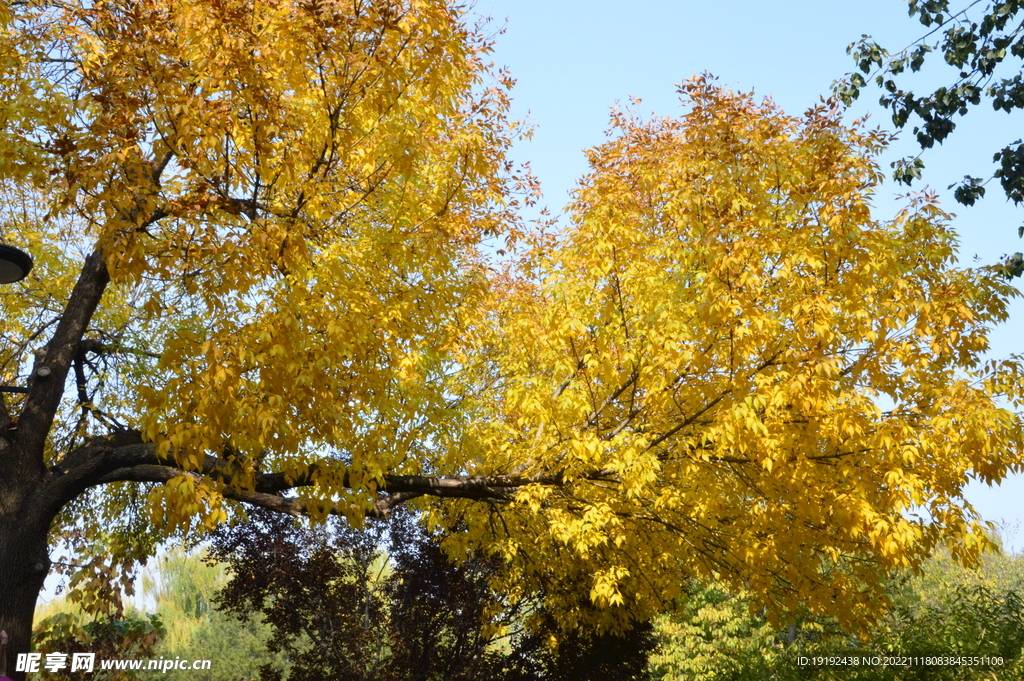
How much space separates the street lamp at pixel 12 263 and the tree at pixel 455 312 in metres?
0.53

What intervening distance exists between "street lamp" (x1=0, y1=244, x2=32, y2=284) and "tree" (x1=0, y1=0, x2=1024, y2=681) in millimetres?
534

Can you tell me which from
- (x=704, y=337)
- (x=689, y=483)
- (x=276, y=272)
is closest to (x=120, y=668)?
(x=276, y=272)

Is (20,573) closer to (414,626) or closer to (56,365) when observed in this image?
(56,365)

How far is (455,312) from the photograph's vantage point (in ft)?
31.4

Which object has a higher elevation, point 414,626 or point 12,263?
point 12,263

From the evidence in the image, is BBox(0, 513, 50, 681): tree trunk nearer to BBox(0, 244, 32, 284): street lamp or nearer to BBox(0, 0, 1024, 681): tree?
BBox(0, 0, 1024, 681): tree

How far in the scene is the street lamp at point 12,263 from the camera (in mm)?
6098

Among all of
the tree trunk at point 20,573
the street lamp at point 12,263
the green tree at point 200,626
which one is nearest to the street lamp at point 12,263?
the street lamp at point 12,263

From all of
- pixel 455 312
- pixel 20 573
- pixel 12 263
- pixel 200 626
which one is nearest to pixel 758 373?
pixel 455 312

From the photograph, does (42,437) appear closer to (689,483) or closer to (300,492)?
(300,492)

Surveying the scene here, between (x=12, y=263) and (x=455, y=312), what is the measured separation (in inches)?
176

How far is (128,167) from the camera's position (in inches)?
273

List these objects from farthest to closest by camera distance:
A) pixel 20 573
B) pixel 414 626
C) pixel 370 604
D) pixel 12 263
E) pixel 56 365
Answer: pixel 370 604 → pixel 414 626 → pixel 56 365 → pixel 20 573 → pixel 12 263

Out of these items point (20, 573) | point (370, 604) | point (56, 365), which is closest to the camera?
point (20, 573)
